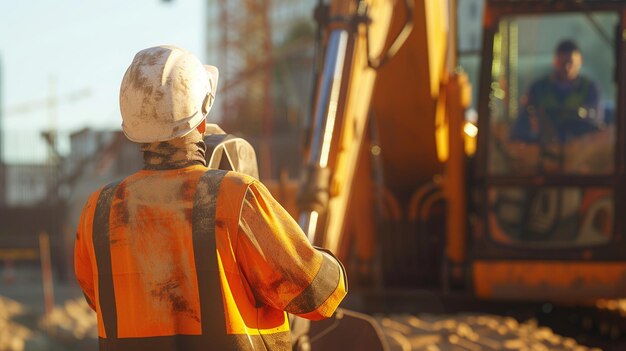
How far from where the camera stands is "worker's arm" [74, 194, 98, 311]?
2744mm

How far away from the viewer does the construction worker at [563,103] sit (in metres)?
8.00

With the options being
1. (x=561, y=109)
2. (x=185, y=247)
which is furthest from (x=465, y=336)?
(x=185, y=247)

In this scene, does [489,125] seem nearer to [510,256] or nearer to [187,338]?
[510,256]

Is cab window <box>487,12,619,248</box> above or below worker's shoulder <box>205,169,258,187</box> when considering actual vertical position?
below

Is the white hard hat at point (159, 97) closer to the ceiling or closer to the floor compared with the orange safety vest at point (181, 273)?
closer to the ceiling

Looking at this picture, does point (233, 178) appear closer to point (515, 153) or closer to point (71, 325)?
point (515, 153)

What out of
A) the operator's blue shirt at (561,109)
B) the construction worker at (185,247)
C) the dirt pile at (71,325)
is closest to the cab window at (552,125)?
the operator's blue shirt at (561,109)

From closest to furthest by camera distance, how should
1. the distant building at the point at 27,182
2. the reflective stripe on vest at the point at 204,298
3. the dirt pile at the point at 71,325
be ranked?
the reflective stripe on vest at the point at 204,298 < the dirt pile at the point at 71,325 < the distant building at the point at 27,182

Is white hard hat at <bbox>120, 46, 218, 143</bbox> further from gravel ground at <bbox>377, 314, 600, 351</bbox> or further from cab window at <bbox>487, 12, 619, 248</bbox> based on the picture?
cab window at <bbox>487, 12, 619, 248</bbox>

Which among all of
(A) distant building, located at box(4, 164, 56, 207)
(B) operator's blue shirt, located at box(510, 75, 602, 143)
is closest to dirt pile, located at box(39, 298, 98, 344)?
(B) operator's blue shirt, located at box(510, 75, 602, 143)

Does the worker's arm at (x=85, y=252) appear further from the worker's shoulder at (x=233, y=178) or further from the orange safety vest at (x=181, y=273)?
the worker's shoulder at (x=233, y=178)

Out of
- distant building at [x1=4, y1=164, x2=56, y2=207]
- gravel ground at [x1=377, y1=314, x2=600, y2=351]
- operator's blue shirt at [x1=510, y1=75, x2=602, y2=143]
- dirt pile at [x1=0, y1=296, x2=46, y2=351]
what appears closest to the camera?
gravel ground at [x1=377, y1=314, x2=600, y2=351]

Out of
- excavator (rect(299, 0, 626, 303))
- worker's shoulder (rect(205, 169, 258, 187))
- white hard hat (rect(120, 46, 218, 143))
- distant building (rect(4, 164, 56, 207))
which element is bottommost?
distant building (rect(4, 164, 56, 207))

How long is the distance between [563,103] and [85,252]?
229 inches
